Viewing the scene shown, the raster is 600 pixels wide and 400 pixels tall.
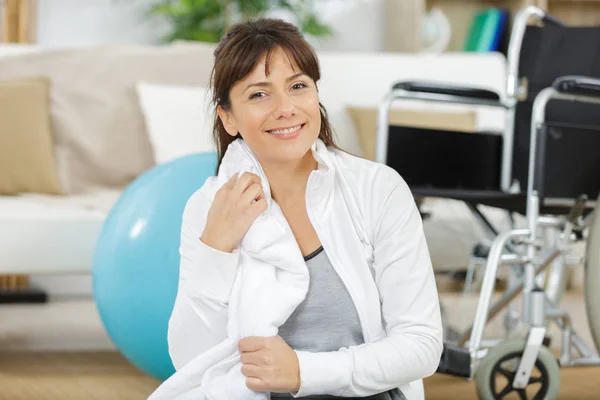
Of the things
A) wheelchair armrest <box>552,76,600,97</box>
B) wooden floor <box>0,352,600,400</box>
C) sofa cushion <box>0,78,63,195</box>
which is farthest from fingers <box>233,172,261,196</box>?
sofa cushion <box>0,78,63,195</box>

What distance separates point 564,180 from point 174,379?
1.15m

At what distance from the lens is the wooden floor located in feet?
7.32

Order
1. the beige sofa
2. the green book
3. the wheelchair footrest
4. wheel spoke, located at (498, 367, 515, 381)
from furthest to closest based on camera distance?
the green book, the beige sofa, wheel spoke, located at (498, 367, 515, 381), the wheelchair footrest

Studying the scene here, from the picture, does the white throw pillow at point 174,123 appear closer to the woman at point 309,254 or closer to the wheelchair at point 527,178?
the wheelchair at point 527,178

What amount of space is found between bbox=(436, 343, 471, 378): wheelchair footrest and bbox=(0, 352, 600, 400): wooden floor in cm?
35

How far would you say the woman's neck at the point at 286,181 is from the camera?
51.8 inches

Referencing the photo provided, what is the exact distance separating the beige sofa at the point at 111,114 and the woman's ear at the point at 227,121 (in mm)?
1389

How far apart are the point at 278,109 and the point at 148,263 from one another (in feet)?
2.90

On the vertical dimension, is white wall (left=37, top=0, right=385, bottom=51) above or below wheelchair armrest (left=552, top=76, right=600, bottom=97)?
below

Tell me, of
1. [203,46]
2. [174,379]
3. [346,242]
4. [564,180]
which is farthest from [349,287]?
[203,46]

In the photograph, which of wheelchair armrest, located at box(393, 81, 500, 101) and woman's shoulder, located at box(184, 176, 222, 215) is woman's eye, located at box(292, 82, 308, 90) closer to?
woman's shoulder, located at box(184, 176, 222, 215)

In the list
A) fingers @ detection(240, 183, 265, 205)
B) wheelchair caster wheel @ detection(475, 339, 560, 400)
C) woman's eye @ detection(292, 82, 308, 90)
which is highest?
woman's eye @ detection(292, 82, 308, 90)

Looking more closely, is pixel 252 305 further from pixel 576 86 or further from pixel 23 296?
pixel 23 296

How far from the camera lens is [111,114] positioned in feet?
10.6
